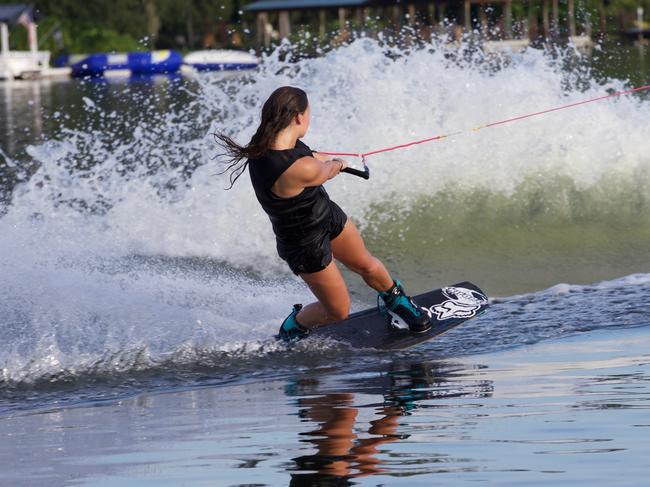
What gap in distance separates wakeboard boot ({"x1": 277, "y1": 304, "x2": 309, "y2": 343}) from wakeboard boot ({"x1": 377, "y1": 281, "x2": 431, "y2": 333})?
48cm

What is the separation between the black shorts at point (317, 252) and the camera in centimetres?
682

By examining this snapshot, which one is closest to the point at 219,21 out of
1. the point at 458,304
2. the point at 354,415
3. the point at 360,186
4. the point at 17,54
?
the point at 17,54

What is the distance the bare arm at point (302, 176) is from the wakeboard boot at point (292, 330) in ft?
3.31

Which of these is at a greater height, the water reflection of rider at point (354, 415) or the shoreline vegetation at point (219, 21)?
the shoreline vegetation at point (219, 21)

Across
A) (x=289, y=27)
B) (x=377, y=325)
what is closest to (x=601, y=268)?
(x=377, y=325)

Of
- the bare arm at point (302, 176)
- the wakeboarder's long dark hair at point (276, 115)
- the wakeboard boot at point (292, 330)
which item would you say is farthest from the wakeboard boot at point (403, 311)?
the wakeboarder's long dark hair at point (276, 115)

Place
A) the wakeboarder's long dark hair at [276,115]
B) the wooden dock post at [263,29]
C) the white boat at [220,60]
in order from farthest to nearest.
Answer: the wooden dock post at [263,29], the white boat at [220,60], the wakeboarder's long dark hair at [276,115]

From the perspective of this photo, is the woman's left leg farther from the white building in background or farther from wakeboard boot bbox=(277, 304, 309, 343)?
Result: the white building in background

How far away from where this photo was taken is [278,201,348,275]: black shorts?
6.82m

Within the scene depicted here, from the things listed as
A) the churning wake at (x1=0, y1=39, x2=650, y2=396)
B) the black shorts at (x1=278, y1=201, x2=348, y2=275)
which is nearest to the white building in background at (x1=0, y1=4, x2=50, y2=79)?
the churning wake at (x1=0, y1=39, x2=650, y2=396)

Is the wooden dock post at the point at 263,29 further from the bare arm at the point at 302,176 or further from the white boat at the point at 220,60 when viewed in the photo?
the bare arm at the point at 302,176

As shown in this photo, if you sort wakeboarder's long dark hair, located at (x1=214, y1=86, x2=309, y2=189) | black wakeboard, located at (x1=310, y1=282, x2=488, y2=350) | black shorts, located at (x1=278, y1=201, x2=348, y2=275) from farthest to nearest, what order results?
black wakeboard, located at (x1=310, y1=282, x2=488, y2=350), black shorts, located at (x1=278, y1=201, x2=348, y2=275), wakeboarder's long dark hair, located at (x1=214, y1=86, x2=309, y2=189)

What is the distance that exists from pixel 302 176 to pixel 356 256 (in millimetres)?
754

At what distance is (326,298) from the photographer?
280 inches
